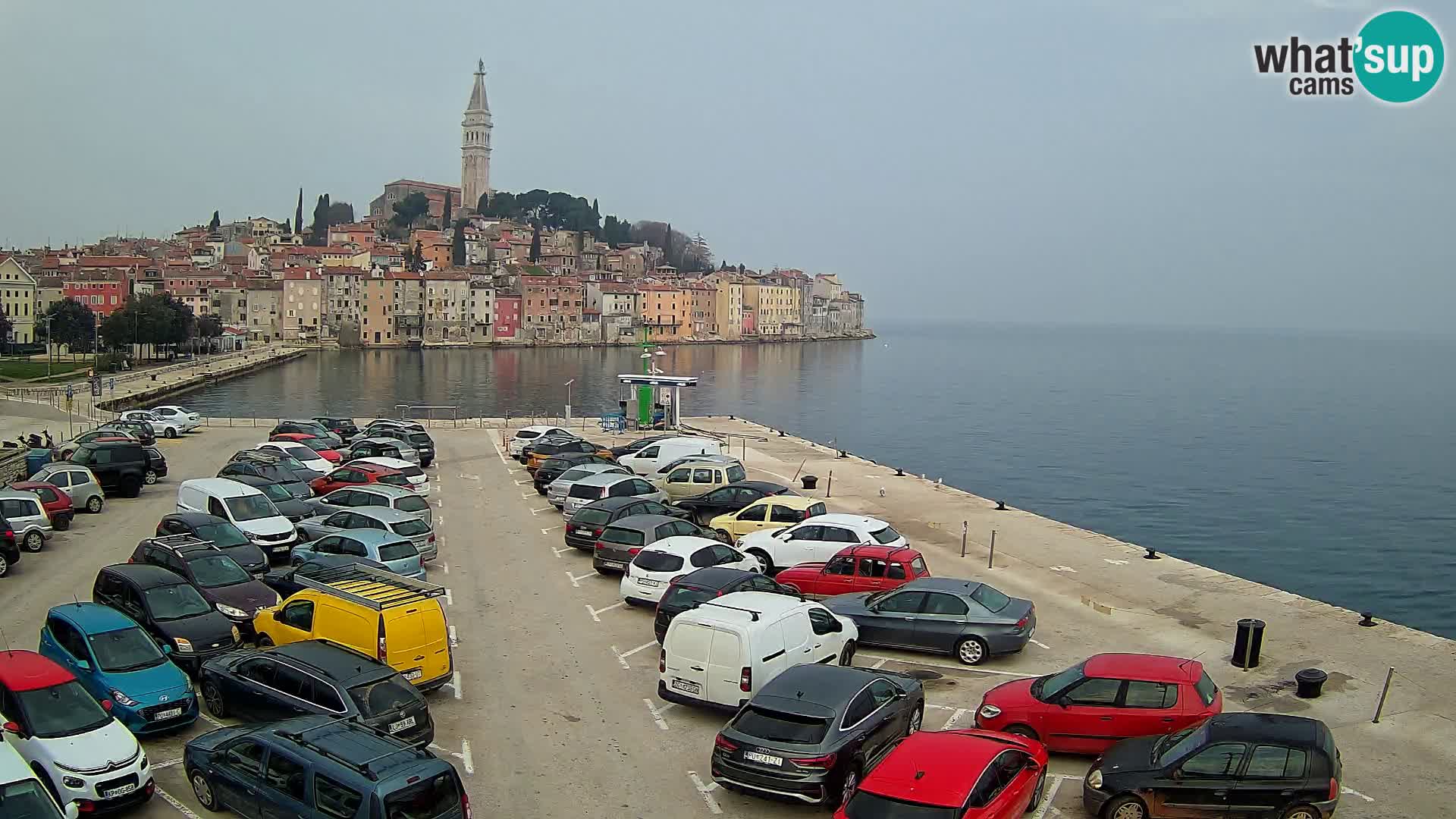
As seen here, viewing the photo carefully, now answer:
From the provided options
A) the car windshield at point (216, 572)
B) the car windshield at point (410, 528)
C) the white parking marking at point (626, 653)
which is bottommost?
the white parking marking at point (626, 653)

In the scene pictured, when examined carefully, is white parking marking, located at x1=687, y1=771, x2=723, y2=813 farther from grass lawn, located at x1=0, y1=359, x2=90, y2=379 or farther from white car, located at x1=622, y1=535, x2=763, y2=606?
grass lawn, located at x1=0, y1=359, x2=90, y2=379

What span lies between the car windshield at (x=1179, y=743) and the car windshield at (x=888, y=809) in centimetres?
227

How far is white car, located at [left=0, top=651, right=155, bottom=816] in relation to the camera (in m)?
8.50

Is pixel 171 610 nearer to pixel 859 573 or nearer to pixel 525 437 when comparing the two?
pixel 859 573

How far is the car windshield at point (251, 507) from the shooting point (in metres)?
18.6

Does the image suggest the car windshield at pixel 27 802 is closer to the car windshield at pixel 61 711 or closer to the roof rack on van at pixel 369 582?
the car windshield at pixel 61 711

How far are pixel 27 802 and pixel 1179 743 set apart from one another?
27.4 feet

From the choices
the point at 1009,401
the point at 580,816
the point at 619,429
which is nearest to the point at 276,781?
the point at 580,816

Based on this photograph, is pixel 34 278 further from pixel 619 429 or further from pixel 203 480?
pixel 203 480

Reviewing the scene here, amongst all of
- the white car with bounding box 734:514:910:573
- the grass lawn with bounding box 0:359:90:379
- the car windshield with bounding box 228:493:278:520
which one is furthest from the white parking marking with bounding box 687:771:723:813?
the grass lawn with bounding box 0:359:90:379

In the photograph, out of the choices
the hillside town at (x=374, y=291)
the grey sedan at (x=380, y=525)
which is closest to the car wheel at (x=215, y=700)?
the grey sedan at (x=380, y=525)

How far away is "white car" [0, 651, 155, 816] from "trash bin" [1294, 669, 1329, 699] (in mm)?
11328

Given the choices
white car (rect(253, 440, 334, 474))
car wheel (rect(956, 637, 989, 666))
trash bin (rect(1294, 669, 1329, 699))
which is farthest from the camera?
white car (rect(253, 440, 334, 474))

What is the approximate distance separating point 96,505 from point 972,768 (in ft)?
67.8
